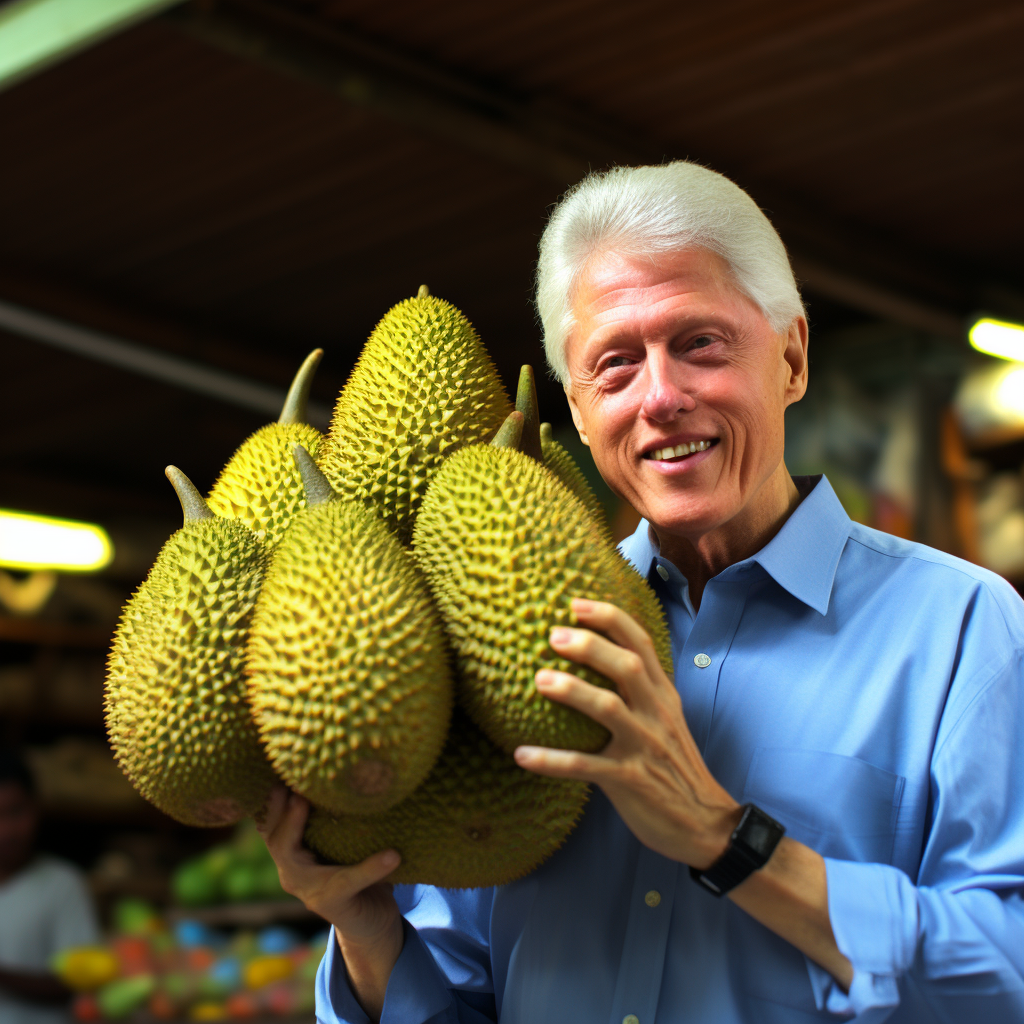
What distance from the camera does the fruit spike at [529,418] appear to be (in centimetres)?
125

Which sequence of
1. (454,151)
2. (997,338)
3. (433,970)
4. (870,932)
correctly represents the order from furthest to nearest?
(997,338), (454,151), (433,970), (870,932)

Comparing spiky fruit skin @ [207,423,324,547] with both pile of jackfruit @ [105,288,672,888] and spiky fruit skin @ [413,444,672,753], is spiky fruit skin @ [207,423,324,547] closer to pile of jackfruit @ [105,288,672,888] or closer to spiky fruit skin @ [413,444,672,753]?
pile of jackfruit @ [105,288,672,888]

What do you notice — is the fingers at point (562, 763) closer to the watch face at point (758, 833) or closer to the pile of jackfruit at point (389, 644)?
the pile of jackfruit at point (389, 644)

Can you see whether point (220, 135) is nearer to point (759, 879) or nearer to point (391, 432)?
point (391, 432)

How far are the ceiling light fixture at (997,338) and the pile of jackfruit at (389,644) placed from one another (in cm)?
431

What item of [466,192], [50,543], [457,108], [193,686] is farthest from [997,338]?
[50,543]

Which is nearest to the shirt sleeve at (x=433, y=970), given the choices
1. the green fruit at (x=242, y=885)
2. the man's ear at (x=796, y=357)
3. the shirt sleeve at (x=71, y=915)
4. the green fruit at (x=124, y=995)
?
the man's ear at (x=796, y=357)

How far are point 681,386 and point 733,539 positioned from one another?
0.23 m

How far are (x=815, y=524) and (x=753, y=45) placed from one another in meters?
2.52

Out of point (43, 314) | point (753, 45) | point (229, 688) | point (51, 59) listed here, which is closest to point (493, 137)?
point (753, 45)

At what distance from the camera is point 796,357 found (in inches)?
59.7

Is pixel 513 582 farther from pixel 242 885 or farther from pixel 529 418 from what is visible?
pixel 242 885

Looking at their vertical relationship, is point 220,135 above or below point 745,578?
above

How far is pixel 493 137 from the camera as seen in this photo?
376cm
